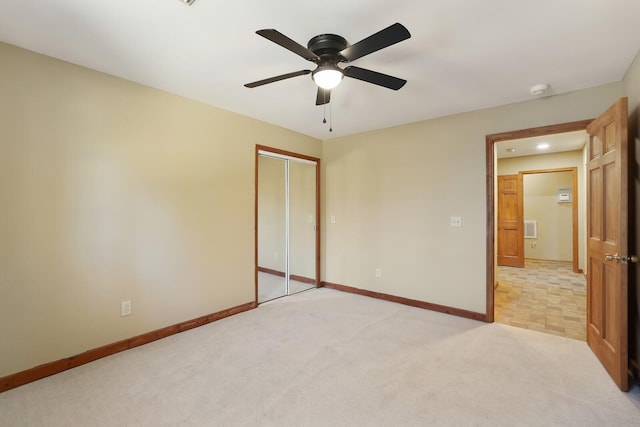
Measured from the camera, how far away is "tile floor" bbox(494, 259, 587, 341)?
3.19 metres

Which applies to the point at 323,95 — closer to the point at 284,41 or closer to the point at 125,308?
the point at 284,41

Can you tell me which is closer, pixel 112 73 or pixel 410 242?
pixel 112 73

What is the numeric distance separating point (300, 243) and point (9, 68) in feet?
12.1

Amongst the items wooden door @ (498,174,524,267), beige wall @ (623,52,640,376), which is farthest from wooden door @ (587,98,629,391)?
wooden door @ (498,174,524,267)

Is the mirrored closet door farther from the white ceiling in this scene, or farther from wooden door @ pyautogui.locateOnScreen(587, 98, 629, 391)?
wooden door @ pyautogui.locateOnScreen(587, 98, 629, 391)

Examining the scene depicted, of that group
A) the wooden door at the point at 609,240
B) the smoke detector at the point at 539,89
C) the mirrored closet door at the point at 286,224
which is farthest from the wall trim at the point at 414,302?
the smoke detector at the point at 539,89

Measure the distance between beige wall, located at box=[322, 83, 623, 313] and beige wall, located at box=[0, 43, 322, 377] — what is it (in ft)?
5.83

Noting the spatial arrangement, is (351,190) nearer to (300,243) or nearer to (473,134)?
(300,243)

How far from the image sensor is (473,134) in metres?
3.42

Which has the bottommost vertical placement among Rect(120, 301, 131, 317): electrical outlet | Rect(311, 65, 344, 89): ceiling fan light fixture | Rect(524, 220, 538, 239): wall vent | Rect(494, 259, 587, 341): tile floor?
Rect(494, 259, 587, 341): tile floor

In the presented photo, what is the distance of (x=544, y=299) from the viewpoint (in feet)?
13.4

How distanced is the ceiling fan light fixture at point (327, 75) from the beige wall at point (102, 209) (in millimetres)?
1812

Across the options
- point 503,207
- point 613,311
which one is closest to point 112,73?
point 613,311

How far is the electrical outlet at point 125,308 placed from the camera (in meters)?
2.60
